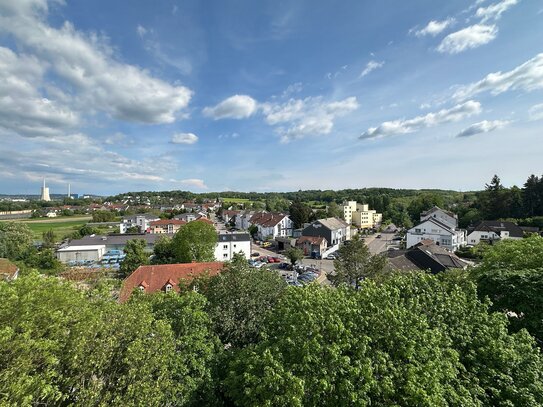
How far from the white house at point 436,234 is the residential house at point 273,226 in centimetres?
2805

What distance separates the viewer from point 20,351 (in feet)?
22.8

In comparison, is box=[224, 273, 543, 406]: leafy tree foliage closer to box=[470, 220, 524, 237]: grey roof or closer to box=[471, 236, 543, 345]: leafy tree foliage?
box=[471, 236, 543, 345]: leafy tree foliage

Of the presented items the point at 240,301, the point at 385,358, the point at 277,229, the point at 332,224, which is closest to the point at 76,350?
the point at 240,301

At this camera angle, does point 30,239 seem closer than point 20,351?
No

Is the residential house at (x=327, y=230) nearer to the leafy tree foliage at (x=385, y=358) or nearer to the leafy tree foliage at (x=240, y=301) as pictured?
the leafy tree foliage at (x=240, y=301)

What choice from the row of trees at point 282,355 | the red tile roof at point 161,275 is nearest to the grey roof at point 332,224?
the red tile roof at point 161,275

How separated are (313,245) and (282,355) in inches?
1700

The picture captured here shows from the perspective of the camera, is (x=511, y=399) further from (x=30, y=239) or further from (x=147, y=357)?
(x=30, y=239)

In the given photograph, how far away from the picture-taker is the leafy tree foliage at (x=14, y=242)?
146ft

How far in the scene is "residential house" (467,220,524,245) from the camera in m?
51.4

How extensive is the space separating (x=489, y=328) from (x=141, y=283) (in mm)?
23836

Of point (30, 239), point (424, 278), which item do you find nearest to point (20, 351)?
point (424, 278)

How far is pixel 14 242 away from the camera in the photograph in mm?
45500

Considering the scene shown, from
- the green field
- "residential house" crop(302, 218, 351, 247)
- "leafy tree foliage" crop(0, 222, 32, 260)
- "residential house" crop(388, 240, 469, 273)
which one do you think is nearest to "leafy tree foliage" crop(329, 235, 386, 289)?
"residential house" crop(388, 240, 469, 273)
